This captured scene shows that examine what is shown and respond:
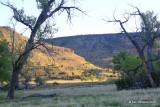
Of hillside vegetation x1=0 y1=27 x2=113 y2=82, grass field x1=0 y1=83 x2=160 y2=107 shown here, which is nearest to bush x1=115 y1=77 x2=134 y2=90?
grass field x1=0 y1=83 x2=160 y2=107

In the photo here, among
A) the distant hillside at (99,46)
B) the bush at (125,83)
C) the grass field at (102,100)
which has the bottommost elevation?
the grass field at (102,100)

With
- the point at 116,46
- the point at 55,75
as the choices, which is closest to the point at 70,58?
the point at 116,46

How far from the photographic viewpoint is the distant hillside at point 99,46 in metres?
146

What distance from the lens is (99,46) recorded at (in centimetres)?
15650

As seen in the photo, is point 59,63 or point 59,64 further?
point 59,63

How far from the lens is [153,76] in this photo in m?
35.4

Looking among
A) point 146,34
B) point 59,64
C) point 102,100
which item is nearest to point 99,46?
point 59,64

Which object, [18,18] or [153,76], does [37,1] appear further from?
[153,76]

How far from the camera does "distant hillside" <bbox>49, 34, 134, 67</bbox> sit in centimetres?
14650

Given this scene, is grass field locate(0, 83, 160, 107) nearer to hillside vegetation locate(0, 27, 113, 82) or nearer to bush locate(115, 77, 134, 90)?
bush locate(115, 77, 134, 90)

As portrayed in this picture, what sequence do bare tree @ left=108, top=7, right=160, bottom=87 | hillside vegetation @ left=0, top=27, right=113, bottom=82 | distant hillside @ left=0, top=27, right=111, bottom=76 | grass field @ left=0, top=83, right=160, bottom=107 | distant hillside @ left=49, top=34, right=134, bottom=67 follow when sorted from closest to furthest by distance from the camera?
grass field @ left=0, top=83, right=160, bottom=107 < bare tree @ left=108, top=7, right=160, bottom=87 < hillside vegetation @ left=0, top=27, right=113, bottom=82 < distant hillside @ left=0, top=27, right=111, bottom=76 < distant hillside @ left=49, top=34, right=134, bottom=67

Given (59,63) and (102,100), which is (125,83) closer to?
(102,100)

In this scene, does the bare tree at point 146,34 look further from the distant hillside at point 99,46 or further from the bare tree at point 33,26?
the distant hillside at point 99,46

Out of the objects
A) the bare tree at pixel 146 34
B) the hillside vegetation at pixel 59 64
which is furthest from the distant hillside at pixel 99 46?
the bare tree at pixel 146 34
